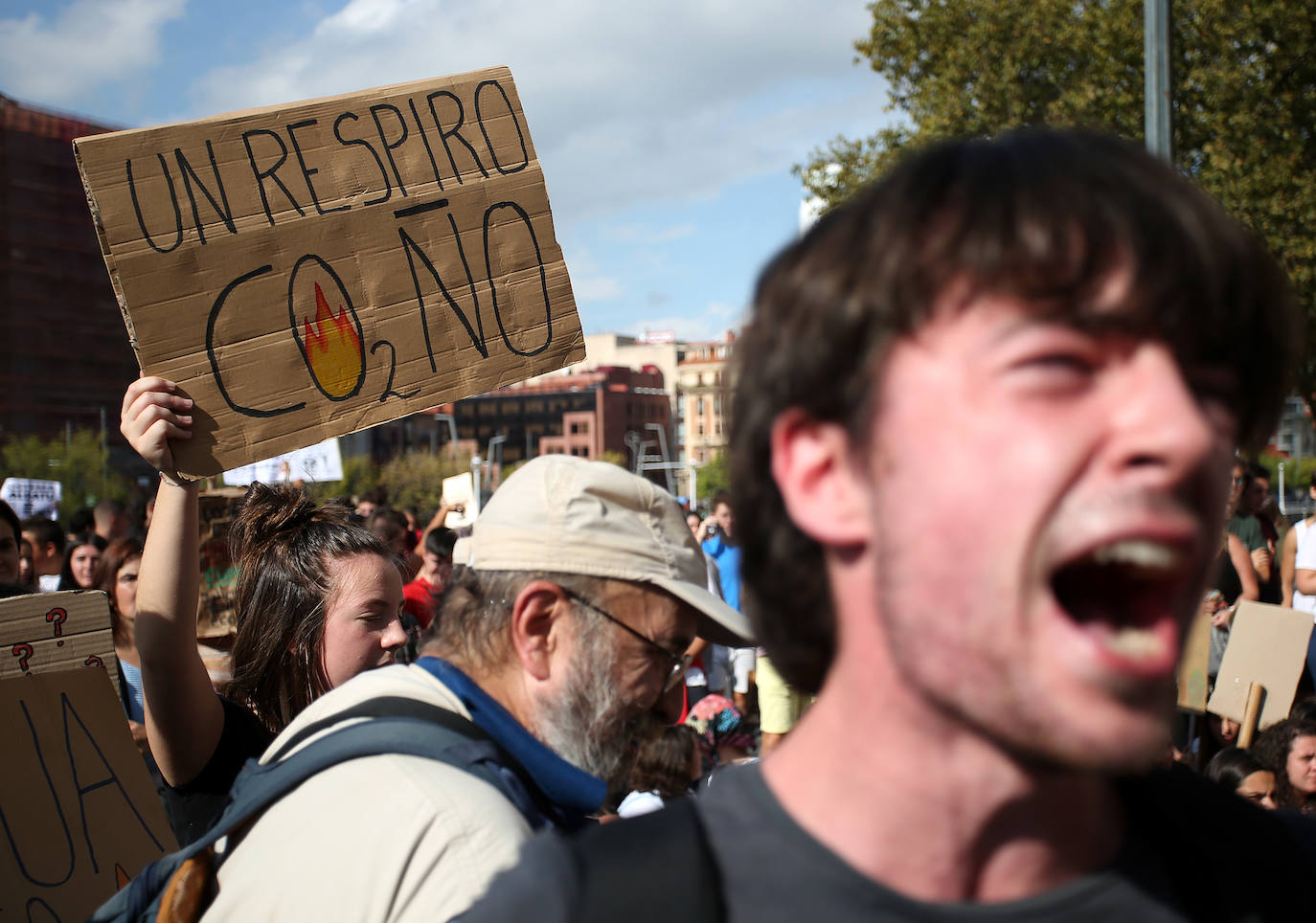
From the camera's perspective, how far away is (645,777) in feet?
14.3

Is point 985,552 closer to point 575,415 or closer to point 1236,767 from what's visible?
point 1236,767

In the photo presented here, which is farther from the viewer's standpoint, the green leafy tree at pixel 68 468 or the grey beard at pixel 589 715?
the green leafy tree at pixel 68 468

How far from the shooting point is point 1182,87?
18.2m

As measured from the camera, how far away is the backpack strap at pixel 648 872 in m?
0.88

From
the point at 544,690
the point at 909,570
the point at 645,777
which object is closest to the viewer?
the point at 909,570

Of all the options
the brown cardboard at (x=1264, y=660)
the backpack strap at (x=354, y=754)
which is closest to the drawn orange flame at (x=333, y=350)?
the backpack strap at (x=354, y=754)

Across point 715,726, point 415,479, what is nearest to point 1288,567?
point 715,726

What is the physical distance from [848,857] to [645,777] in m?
3.55

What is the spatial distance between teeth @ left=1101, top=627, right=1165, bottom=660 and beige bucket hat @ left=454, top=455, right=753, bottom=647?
1013 millimetres

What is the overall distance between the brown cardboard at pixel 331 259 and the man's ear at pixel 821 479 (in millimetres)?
1709

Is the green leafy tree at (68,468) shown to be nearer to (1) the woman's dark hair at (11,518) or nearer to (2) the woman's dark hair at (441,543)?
(2) the woman's dark hair at (441,543)

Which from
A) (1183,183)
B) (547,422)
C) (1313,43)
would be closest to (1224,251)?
(1183,183)

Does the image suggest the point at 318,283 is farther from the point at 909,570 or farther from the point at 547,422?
the point at 547,422

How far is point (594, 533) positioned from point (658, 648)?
23 cm
